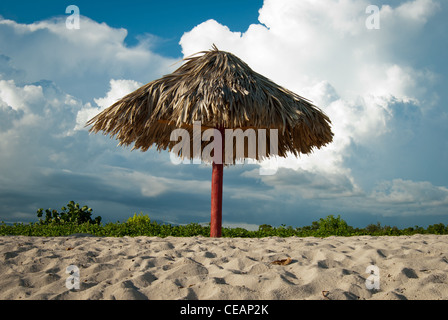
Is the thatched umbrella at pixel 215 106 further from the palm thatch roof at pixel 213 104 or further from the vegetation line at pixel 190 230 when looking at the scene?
the vegetation line at pixel 190 230

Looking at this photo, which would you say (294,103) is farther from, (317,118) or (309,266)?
(309,266)

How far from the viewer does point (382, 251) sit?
15.3 feet

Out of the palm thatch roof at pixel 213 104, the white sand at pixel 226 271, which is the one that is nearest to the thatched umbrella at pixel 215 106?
the palm thatch roof at pixel 213 104

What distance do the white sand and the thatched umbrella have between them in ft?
7.47

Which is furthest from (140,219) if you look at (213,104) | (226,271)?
(226,271)

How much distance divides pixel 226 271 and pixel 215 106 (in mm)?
3211

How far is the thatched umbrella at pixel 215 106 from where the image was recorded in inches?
251

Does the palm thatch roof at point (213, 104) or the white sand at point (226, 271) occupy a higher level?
the palm thatch roof at point (213, 104)

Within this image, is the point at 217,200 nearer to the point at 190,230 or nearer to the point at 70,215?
the point at 190,230

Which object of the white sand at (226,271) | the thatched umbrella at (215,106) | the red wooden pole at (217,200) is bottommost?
the white sand at (226,271)

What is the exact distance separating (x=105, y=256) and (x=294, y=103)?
15.0ft

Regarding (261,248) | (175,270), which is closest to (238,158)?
(261,248)

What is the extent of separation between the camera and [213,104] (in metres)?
6.21

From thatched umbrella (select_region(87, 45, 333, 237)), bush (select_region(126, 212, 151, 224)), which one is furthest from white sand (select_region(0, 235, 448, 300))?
bush (select_region(126, 212, 151, 224))
